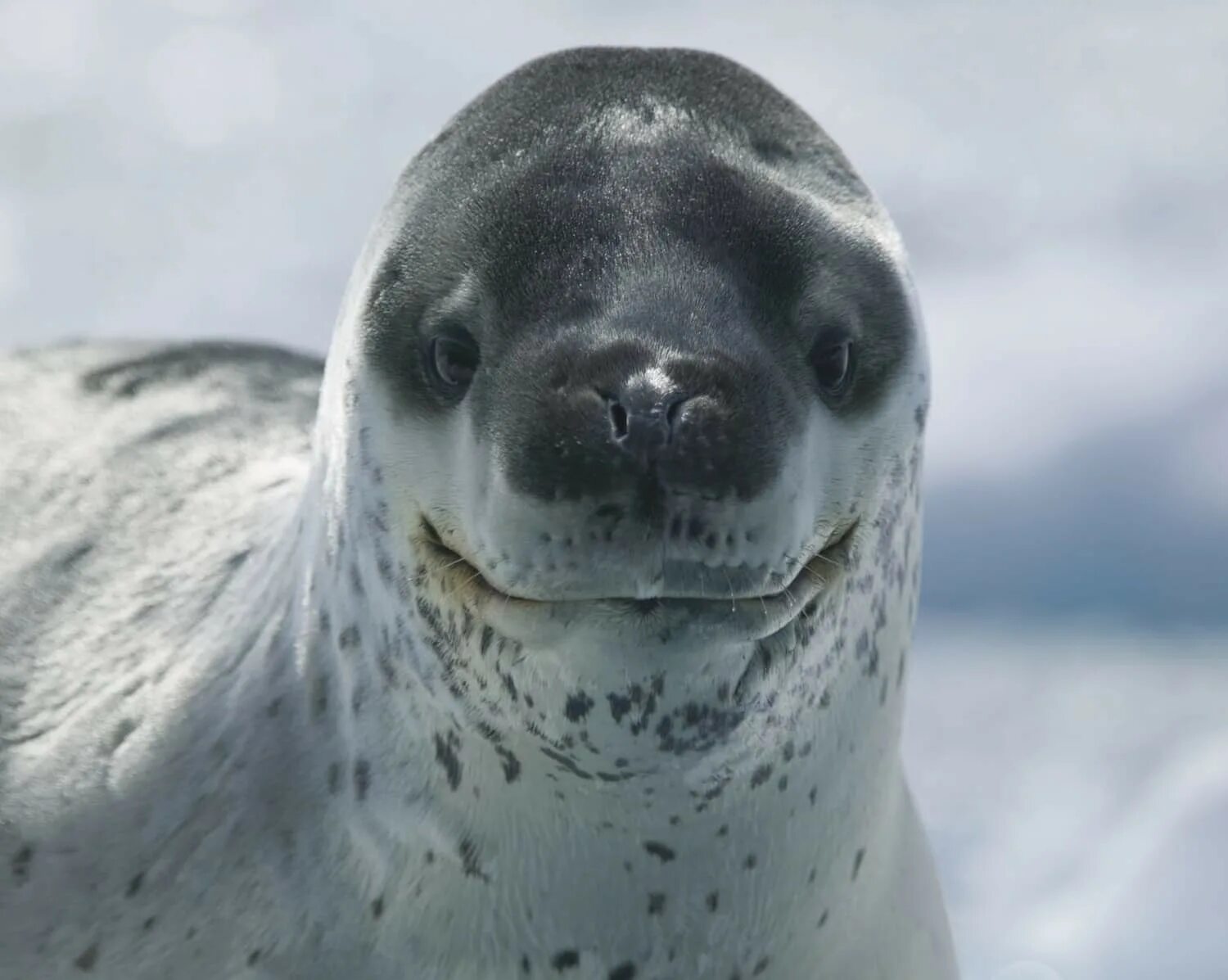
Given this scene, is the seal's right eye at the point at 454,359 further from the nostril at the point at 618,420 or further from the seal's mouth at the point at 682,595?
the nostril at the point at 618,420

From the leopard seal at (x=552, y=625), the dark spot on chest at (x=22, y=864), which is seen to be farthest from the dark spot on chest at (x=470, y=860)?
the dark spot on chest at (x=22, y=864)

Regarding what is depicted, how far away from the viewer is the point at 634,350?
162cm

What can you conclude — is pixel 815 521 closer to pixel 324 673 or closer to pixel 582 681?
pixel 582 681

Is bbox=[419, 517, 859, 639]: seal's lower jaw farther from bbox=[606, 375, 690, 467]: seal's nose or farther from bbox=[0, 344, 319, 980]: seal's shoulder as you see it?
bbox=[0, 344, 319, 980]: seal's shoulder

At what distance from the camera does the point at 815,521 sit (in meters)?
1.78

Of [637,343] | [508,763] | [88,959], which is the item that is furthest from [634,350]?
[88,959]

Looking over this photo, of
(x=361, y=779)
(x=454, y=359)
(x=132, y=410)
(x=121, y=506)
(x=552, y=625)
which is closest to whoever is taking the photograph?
(x=552, y=625)

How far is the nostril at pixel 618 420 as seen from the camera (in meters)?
1.57

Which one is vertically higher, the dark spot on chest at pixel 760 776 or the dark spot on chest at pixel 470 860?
the dark spot on chest at pixel 760 776

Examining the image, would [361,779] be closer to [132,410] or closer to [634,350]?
[634,350]

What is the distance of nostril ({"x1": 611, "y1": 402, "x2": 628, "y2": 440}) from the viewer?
1567 millimetres

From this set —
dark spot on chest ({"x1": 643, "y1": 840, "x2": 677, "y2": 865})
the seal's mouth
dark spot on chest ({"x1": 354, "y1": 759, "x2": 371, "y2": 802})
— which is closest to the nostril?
the seal's mouth

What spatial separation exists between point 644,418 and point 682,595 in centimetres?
17

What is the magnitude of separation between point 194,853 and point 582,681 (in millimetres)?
701
